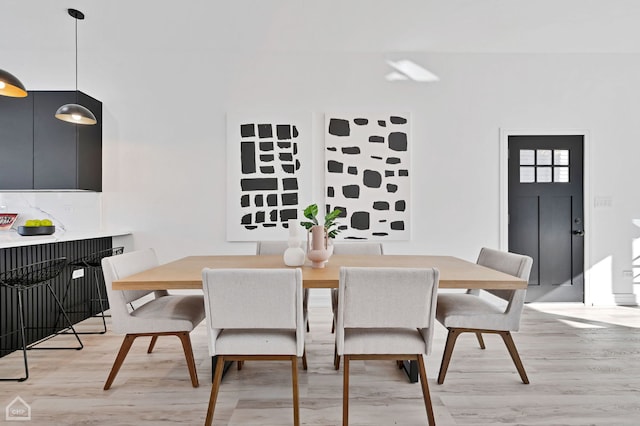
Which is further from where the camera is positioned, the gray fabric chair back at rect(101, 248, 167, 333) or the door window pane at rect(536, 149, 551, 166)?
the door window pane at rect(536, 149, 551, 166)

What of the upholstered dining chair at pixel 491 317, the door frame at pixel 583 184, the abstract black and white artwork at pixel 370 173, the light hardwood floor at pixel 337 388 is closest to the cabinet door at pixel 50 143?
the light hardwood floor at pixel 337 388

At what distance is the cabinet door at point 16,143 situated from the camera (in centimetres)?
353

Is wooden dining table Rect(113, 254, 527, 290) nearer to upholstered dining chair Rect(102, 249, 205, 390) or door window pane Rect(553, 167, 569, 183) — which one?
upholstered dining chair Rect(102, 249, 205, 390)

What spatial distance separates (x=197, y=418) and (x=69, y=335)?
6.53ft

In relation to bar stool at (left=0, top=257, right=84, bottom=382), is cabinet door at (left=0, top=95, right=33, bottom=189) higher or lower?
higher

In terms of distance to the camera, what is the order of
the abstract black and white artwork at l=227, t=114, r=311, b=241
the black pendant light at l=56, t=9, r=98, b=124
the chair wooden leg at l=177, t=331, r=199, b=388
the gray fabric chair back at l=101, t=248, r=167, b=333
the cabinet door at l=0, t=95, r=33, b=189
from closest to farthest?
the gray fabric chair back at l=101, t=248, r=167, b=333, the chair wooden leg at l=177, t=331, r=199, b=388, the black pendant light at l=56, t=9, r=98, b=124, the cabinet door at l=0, t=95, r=33, b=189, the abstract black and white artwork at l=227, t=114, r=311, b=241

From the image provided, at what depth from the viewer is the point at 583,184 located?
4.01 metres

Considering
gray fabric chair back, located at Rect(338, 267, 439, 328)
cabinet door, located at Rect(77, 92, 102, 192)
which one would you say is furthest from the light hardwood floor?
A: cabinet door, located at Rect(77, 92, 102, 192)

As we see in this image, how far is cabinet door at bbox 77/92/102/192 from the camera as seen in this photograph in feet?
11.9

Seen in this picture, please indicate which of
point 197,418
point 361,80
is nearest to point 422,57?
point 361,80

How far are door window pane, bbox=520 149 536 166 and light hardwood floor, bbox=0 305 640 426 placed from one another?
6.37 ft

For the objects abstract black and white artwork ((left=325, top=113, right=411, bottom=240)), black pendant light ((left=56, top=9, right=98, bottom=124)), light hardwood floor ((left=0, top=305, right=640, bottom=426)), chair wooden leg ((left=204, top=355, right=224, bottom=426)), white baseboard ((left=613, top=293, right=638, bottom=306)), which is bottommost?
light hardwood floor ((left=0, top=305, right=640, bottom=426))

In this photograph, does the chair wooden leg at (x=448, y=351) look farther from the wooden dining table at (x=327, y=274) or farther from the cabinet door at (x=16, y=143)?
the cabinet door at (x=16, y=143)

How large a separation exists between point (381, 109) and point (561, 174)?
2147 millimetres
